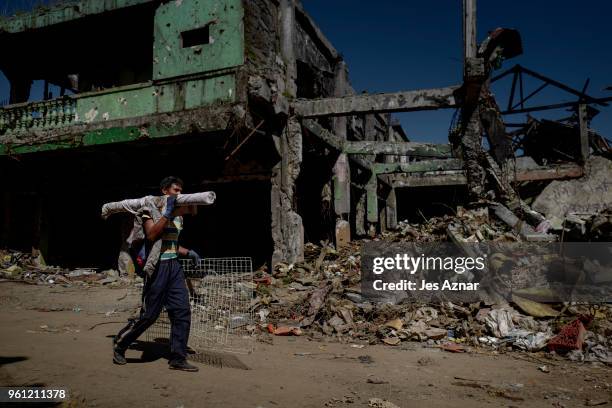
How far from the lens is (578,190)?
1500 cm

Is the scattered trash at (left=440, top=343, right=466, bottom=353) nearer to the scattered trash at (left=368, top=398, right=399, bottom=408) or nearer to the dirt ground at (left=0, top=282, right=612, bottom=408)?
the dirt ground at (left=0, top=282, right=612, bottom=408)

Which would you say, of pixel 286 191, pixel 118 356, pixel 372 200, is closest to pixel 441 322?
pixel 118 356

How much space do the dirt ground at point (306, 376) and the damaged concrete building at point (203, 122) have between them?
4.61 m

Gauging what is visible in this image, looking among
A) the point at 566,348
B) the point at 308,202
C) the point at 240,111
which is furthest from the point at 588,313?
the point at 308,202

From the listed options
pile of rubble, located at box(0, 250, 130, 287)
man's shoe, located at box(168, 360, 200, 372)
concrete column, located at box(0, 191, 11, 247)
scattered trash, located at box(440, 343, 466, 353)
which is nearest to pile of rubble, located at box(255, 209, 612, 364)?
scattered trash, located at box(440, 343, 466, 353)

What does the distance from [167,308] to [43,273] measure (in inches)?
354

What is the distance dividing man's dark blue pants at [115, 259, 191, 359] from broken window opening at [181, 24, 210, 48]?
679cm

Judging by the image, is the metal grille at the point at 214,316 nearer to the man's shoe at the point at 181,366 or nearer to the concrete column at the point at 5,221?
the man's shoe at the point at 181,366

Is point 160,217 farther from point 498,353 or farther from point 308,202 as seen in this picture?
point 308,202

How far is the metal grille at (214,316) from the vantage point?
4.48 m

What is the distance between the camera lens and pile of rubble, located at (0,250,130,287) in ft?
31.7

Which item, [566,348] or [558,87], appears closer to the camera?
[566,348]

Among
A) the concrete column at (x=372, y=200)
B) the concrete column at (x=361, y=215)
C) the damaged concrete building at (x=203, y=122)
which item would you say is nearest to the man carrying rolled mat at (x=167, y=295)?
the damaged concrete building at (x=203, y=122)

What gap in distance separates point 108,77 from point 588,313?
12071 millimetres
